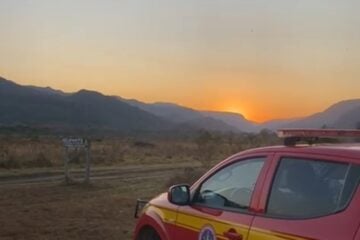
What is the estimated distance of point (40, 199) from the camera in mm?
17656

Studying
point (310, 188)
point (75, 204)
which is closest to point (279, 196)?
point (310, 188)

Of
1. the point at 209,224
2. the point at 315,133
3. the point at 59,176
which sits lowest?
the point at 59,176

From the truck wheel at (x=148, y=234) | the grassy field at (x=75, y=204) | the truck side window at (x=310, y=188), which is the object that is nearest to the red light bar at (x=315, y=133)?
the truck side window at (x=310, y=188)

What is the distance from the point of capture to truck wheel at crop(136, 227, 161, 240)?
24.0 feet

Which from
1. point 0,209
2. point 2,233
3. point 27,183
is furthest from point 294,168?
point 27,183

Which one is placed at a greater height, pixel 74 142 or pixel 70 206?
pixel 74 142

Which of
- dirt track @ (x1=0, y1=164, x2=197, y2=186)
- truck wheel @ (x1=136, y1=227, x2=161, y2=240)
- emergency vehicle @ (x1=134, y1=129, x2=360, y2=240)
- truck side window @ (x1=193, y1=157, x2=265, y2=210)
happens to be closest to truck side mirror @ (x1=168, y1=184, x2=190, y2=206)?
emergency vehicle @ (x1=134, y1=129, x2=360, y2=240)

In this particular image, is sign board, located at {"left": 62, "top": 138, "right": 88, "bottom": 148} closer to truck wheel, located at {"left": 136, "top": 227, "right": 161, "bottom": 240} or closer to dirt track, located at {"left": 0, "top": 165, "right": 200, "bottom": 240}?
dirt track, located at {"left": 0, "top": 165, "right": 200, "bottom": 240}

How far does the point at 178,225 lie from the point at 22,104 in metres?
197

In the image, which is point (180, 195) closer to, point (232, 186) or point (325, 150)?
point (232, 186)

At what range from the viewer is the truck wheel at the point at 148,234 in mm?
7314

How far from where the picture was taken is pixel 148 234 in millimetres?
7453

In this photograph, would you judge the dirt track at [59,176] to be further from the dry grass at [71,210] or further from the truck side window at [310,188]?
the truck side window at [310,188]

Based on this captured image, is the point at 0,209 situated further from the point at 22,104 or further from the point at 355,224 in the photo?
the point at 22,104
